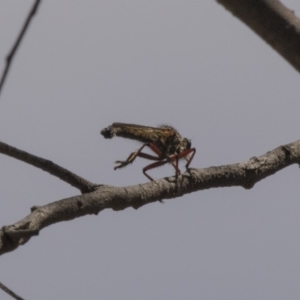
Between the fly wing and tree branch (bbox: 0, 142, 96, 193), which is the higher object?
the fly wing

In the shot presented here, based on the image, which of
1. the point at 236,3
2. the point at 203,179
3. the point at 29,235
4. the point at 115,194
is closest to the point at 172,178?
the point at 203,179

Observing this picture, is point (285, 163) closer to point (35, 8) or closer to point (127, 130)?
point (127, 130)

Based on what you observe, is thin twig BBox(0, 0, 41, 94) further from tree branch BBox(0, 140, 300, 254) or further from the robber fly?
the robber fly

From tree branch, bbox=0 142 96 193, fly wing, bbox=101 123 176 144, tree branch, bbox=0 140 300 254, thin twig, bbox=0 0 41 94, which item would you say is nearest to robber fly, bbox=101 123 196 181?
fly wing, bbox=101 123 176 144

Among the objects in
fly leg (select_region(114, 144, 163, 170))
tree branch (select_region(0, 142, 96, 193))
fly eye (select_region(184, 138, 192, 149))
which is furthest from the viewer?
fly eye (select_region(184, 138, 192, 149))

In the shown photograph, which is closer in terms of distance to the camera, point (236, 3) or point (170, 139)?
point (236, 3)

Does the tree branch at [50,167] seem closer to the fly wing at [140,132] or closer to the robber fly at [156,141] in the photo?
the robber fly at [156,141]

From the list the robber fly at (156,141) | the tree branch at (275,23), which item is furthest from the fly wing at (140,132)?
the tree branch at (275,23)

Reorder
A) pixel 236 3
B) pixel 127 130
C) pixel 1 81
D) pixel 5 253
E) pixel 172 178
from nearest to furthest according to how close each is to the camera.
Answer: pixel 1 81 < pixel 236 3 < pixel 5 253 < pixel 172 178 < pixel 127 130
